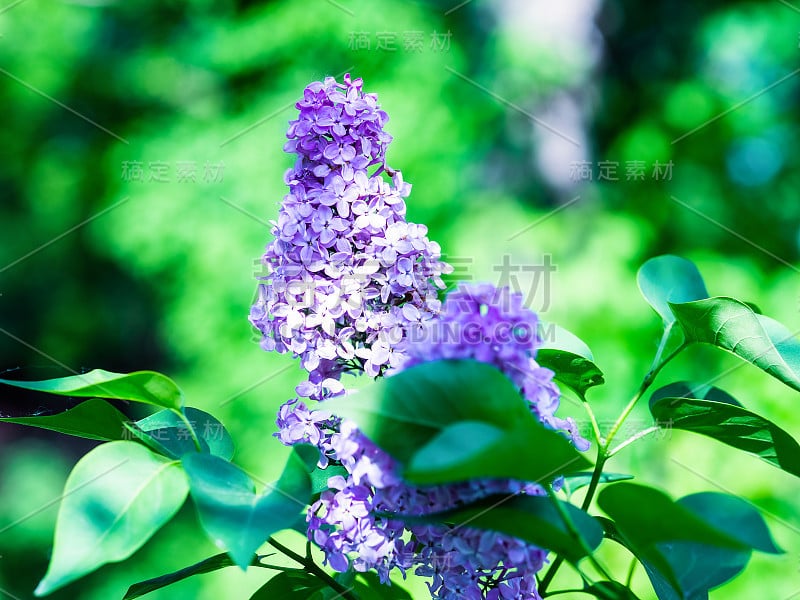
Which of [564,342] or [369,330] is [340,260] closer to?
[369,330]

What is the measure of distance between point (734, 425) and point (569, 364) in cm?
10

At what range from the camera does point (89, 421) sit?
435 millimetres

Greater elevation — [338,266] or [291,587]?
[338,266]

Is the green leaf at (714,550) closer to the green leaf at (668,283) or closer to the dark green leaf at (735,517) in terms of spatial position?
the dark green leaf at (735,517)

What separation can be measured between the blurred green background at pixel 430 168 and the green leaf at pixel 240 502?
1.21 metres

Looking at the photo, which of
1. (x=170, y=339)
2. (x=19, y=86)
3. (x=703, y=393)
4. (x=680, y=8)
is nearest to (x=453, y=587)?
(x=703, y=393)

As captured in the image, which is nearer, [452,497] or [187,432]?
[452,497]

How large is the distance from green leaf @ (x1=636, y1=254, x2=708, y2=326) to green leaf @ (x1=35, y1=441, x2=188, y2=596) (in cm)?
34

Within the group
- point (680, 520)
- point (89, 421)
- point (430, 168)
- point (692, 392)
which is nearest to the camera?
point (680, 520)

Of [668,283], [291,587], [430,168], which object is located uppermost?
[430,168]

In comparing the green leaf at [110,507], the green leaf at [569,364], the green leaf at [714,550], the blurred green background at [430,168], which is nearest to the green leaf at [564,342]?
the green leaf at [569,364]

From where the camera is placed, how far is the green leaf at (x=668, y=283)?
56 cm

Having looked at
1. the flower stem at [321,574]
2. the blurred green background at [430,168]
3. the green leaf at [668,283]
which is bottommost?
the flower stem at [321,574]

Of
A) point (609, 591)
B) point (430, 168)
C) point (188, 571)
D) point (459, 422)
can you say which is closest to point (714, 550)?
point (609, 591)
